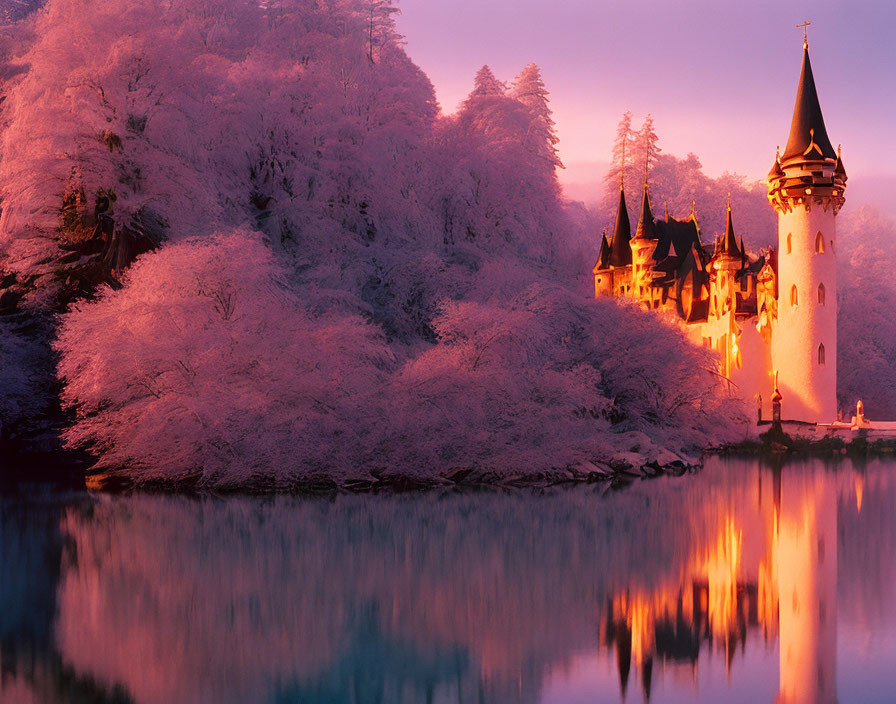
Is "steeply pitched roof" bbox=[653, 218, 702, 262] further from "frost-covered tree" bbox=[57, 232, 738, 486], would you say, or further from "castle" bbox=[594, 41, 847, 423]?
"frost-covered tree" bbox=[57, 232, 738, 486]

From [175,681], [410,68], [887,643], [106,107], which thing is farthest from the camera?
[410,68]

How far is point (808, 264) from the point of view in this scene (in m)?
44.6

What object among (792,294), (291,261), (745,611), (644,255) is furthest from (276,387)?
(644,255)

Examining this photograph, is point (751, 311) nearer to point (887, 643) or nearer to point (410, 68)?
point (410, 68)

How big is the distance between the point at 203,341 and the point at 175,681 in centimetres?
1630

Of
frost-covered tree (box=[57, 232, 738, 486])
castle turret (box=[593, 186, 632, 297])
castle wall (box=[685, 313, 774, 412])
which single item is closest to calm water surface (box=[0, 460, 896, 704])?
frost-covered tree (box=[57, 232, 738, 486])

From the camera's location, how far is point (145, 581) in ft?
40.8

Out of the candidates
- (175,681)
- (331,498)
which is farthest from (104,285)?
(175,681)

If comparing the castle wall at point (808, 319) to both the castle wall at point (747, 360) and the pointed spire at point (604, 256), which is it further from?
the pointed spire at point (604, 256)

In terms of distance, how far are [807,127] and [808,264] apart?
636cm

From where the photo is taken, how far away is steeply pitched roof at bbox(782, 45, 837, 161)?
44812mm

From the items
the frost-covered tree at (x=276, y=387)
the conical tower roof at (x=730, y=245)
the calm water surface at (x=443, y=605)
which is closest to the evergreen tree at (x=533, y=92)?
the conical tower roof at (x=730, y=245)

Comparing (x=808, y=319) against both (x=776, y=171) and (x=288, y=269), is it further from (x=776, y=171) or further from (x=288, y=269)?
(x=288, y=269)

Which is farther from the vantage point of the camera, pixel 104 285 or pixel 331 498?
pixel 104 285
